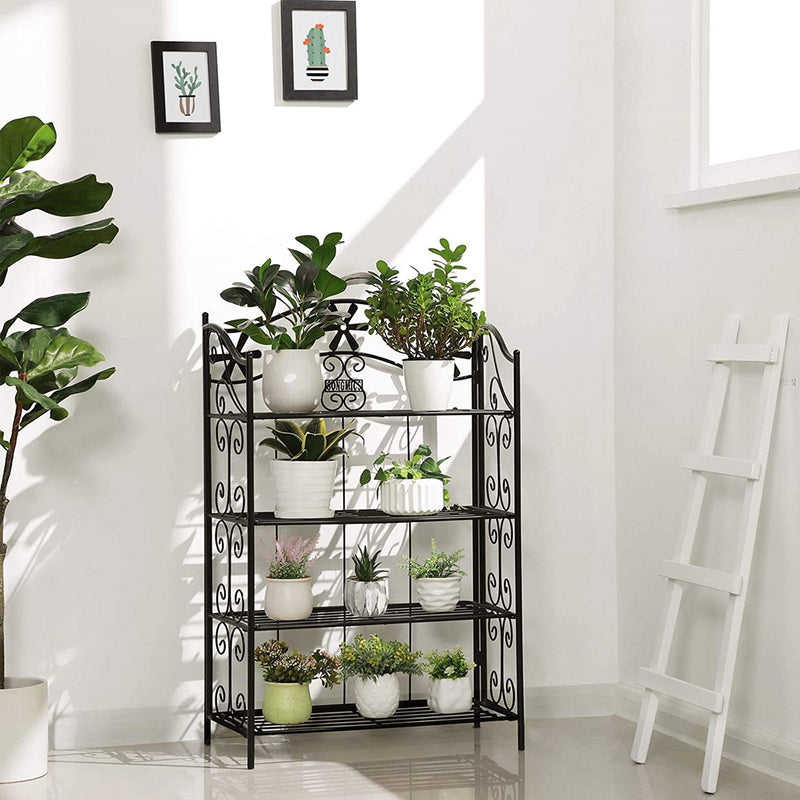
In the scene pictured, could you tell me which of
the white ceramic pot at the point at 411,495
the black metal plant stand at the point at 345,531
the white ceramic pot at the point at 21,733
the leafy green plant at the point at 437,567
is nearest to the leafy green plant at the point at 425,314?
the black metal plant stand at the point at 345,531

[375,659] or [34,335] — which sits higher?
[34,335]

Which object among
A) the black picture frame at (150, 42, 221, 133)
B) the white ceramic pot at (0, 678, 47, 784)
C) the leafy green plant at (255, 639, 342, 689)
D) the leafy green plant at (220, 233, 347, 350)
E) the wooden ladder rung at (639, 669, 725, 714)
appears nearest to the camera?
the wooden ladder rung at (639, 669, 725, 714)

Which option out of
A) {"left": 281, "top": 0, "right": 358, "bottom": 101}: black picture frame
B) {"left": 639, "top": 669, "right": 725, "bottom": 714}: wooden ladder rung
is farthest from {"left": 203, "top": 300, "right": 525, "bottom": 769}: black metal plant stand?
{"left": 281, "top": 0, "right": 358, "bottom": 101}: black picture frame

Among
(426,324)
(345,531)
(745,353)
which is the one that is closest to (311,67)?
(426,324)

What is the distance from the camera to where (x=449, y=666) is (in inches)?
139

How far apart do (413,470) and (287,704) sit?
0.75 metres

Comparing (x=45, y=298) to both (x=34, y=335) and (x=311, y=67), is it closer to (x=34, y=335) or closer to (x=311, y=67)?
(x=34, y=335)

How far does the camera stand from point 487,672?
381cm

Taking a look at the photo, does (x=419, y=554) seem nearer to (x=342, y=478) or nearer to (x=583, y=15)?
(x=342, y=478)

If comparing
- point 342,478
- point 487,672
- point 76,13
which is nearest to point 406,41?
point 76,13

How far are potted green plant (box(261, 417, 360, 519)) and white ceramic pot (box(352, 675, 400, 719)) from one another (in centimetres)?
50

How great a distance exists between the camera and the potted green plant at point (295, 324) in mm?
3340

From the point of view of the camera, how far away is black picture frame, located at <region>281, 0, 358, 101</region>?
3633 millimetres

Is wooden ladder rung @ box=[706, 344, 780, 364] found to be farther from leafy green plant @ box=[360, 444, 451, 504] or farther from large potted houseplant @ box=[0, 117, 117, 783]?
large potted houseplant @ box=[0, 117, 117, 783]
